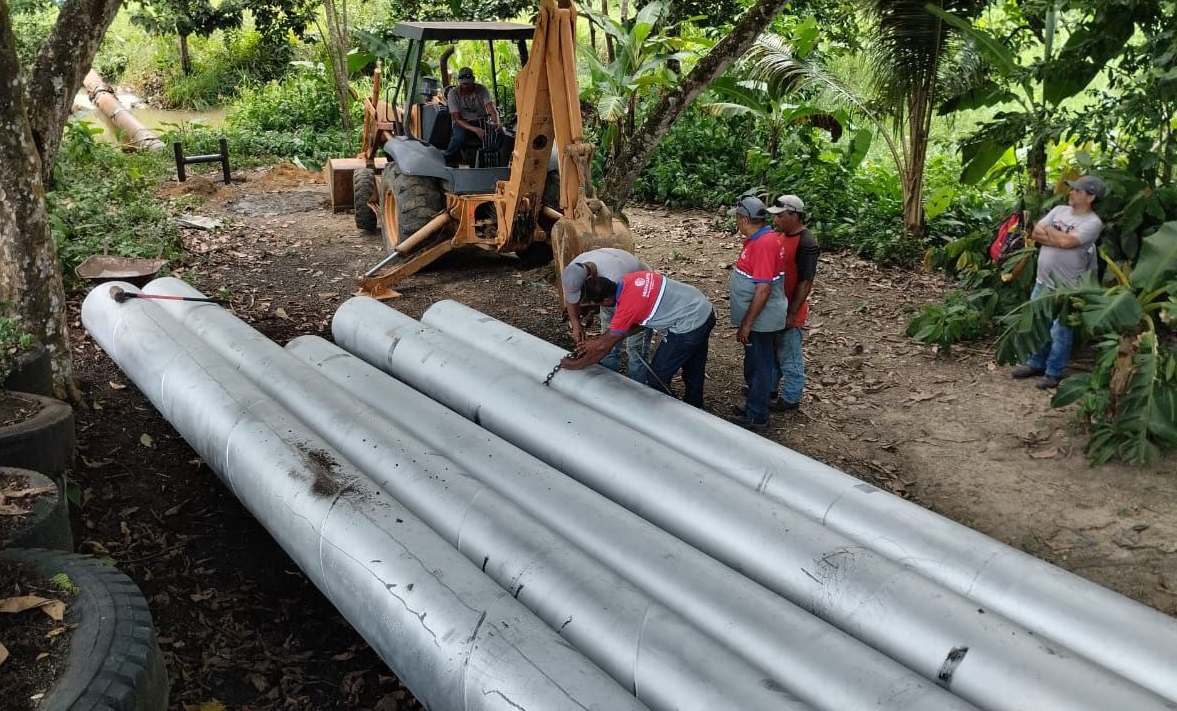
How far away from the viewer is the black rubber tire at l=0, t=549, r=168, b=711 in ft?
10.5

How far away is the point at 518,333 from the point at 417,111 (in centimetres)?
452

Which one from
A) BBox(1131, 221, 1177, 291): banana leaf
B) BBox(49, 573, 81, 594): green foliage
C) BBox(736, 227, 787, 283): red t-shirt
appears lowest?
BBox(49, 573, 81, 594): green foliage

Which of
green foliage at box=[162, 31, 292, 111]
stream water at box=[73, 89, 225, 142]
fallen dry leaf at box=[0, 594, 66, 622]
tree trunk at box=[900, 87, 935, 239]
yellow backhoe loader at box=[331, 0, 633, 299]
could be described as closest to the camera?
fallen dry leaf at box=[0, 594, 66, 622]

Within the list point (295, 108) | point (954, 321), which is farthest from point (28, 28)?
point (954, 321)

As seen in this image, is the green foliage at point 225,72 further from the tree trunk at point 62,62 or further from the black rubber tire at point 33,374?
the black rubber tire at point 33,374

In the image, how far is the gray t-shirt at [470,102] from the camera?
9.35 meters

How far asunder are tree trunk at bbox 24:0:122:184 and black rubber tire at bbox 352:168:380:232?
4213 millimetres

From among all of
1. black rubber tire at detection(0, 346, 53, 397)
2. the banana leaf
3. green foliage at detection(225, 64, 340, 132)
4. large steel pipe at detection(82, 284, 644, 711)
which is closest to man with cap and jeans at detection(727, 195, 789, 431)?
the banana leaf

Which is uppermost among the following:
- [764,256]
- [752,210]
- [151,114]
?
[752,210]

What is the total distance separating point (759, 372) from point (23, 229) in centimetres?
474

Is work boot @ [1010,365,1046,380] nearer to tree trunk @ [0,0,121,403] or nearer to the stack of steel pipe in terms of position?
the stack of steel pipe

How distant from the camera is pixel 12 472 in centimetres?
432

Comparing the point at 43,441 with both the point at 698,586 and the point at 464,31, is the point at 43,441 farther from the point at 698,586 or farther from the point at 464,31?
the point at 464,31

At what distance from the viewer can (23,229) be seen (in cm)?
564
